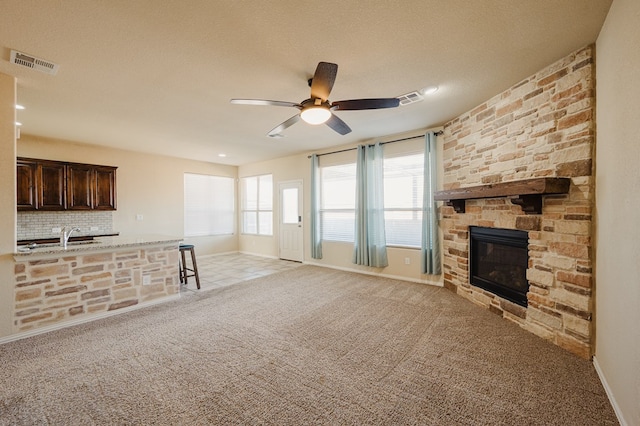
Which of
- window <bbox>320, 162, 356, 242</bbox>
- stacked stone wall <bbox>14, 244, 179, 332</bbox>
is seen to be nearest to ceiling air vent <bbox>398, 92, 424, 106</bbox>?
window <bbox>320, 162, 356, 242</bbox>

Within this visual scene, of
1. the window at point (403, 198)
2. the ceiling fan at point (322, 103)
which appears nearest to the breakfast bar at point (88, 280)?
the ceiling fan at point (322, 103)

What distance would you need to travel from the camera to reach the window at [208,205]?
6.89 metres

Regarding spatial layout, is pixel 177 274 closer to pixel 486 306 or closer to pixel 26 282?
pixel 26 282

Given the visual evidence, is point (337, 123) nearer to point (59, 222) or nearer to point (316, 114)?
point (316, 114)

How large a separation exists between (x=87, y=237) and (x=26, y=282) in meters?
2.43

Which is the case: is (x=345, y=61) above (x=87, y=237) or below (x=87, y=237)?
above

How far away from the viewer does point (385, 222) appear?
16.1 ft

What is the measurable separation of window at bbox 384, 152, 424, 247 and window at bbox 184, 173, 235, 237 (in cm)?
485

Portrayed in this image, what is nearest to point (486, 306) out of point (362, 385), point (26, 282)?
point (362, 385)

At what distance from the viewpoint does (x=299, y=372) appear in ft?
6.79

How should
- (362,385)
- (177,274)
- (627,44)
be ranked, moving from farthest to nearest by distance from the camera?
(177,274), (362,385), (627,44)

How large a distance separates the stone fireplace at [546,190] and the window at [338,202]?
239 cm

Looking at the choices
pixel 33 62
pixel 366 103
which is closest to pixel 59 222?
pixel 33 62

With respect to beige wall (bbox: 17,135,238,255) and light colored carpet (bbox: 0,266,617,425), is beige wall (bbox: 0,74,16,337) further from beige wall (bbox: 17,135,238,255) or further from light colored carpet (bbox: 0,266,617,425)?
beige wall (bbox: 17,135,238,255)
